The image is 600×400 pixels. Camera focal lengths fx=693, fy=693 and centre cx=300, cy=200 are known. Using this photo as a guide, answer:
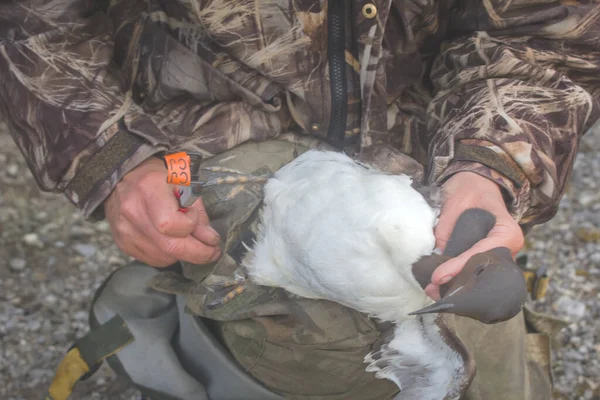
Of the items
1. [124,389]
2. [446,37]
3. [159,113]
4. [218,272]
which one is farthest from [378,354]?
[124,389]

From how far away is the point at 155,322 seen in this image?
6.50 ft

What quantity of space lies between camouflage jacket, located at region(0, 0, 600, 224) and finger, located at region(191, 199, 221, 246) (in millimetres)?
176

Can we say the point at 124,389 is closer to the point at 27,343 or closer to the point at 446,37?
the point at 27,343

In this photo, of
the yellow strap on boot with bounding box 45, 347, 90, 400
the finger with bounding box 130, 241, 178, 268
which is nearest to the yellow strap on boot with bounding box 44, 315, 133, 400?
the yellow strap on boot with bounding box 45, 347, 90, 400

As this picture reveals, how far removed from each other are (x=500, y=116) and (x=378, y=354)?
63cm

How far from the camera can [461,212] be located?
1274mm

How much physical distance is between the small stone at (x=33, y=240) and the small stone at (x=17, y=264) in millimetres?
103

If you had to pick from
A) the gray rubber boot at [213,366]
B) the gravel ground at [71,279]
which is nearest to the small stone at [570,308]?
the gravel ground at [71,279]

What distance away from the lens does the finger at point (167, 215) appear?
150 cm

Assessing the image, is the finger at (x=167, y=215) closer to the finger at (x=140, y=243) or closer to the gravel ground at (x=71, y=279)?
the finger at (x=140, y=243)

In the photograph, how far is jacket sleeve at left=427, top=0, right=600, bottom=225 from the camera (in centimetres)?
154

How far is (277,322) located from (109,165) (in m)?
0.53

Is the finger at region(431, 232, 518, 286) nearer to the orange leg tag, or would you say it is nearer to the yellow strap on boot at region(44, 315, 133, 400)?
the orange leg tag

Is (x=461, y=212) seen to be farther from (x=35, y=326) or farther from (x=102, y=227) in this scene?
(x=102, y=227)
